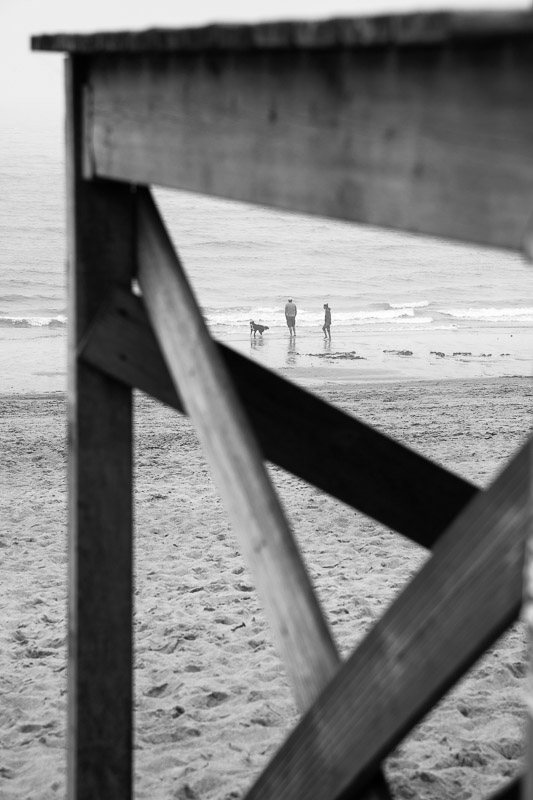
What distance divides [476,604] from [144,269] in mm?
1130

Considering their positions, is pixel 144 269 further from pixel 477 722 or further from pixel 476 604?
pixel 477 722

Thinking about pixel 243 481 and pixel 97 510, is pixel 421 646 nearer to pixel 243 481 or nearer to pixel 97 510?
pixel 243 481

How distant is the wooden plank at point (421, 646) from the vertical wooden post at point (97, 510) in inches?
30.8

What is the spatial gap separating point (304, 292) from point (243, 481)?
3406 centimetres

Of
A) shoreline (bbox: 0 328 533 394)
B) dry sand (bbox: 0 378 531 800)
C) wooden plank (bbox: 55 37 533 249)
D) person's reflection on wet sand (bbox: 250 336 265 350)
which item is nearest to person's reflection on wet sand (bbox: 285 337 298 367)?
shoreline (bbox: 0 328 533 394)

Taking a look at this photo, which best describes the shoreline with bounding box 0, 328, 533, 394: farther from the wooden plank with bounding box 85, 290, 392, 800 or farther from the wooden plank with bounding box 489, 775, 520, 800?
the wooden plank with bounding box 489, 775, 520, 800

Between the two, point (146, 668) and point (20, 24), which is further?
point (20, 24)

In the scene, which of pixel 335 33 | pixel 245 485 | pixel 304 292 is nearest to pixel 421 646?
pixel 245 485

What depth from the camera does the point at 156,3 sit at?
388 feet

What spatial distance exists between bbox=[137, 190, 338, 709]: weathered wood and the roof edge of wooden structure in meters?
0.47

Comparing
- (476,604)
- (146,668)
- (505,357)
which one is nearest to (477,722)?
(146,668)

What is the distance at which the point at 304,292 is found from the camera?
117 feet

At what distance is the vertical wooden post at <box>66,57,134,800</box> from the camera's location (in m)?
2.18

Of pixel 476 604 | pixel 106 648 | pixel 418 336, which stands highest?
pixel 476 604
